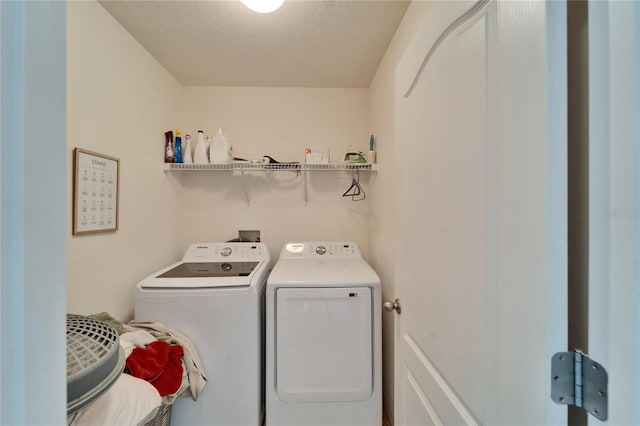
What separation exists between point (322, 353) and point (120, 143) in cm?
180

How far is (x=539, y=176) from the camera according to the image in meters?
0.44

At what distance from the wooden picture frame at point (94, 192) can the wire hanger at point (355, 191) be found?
5.47ft

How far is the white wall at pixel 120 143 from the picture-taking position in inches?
48.2

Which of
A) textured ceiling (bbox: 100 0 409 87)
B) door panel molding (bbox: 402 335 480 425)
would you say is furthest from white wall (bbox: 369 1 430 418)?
A: door panel molding (bbox: 402 335 480 425)

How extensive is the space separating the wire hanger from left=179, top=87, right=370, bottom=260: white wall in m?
0.05

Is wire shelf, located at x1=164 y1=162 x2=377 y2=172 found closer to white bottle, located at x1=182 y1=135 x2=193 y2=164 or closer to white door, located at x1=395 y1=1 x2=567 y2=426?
white bottle, located at x1=182 y1=135 x2=193 y2=164

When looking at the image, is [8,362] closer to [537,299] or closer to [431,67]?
[537,299]

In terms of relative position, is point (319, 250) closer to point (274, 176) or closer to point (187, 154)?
point (274, 176)

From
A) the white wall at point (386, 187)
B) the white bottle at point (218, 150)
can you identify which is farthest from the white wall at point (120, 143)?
the white wall at point (386, 187)

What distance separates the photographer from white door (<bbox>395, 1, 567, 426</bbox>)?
0.43m

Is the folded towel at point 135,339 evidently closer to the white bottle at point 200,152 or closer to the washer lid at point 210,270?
the washer lid at point 210,270

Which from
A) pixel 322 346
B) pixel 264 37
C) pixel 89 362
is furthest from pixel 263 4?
pixel 322 346

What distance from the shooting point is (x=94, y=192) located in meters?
1.31
